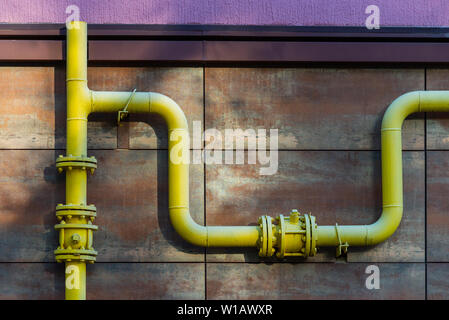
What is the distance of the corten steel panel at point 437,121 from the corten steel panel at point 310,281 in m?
1.57

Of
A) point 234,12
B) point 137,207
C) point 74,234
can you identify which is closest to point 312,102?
point 234,12

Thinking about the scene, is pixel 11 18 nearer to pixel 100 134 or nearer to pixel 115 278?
pixel 100 134

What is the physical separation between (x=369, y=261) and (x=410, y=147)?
1.55 meters

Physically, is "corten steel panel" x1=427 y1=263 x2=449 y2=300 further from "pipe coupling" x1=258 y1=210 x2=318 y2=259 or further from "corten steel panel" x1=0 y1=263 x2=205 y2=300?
"corten steel panel" x1=0 y1=263 x2=205 y2=300

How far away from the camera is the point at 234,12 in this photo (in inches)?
378

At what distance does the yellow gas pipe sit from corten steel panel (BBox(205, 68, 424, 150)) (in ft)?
1.13

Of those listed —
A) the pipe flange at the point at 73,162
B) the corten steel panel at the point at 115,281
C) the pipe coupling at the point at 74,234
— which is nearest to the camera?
the pipe coupling at the point at 74,234

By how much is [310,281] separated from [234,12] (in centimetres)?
355

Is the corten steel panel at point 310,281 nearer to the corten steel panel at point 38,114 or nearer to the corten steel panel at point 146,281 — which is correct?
the corten steel panel at point 146,281

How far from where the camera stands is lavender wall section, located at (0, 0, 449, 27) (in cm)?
952

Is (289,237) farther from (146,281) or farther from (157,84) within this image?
(157,84)

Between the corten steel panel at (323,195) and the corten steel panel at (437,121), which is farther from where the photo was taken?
the corten steel panel at (437,121)

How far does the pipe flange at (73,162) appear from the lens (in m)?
9.05

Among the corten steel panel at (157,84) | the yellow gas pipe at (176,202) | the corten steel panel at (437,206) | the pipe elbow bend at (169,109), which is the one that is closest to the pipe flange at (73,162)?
the yellow gas pipe at (176,202)
